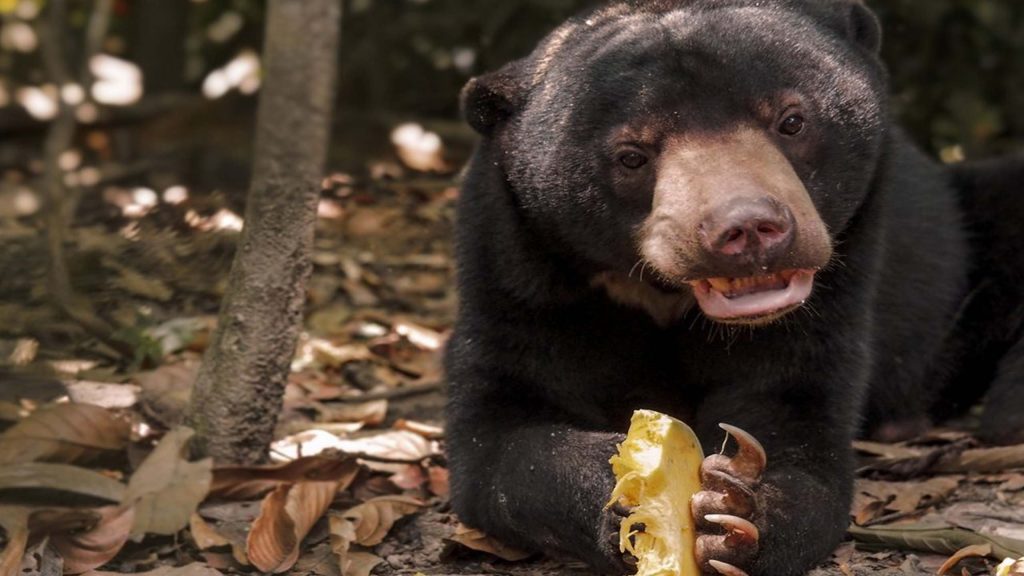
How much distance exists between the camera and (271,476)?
4949 mm

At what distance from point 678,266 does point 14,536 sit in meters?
1.98

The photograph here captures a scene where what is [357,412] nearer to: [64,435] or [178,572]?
[64,435]

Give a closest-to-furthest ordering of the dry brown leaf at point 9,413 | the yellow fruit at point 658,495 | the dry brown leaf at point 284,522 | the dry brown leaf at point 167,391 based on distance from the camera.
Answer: the yellow fruit at point 658,495, the dry brown leaf at point 284,522, the dry brown leaf at point 9,413, the dry brown leaf at point 167,391

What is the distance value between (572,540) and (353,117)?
5686 mm

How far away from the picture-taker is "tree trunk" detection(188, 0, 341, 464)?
497 cm

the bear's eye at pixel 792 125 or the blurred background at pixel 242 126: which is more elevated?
the bear's eye at pixel 792 125

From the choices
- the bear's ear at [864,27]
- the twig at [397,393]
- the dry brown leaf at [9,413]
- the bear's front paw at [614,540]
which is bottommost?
the twig at [397,393]

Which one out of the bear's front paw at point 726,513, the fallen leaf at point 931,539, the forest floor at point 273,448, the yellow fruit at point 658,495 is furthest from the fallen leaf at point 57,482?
the fallen leaf at point 931,539

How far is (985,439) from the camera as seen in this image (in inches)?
217

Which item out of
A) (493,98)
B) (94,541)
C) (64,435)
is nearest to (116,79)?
(64,435)

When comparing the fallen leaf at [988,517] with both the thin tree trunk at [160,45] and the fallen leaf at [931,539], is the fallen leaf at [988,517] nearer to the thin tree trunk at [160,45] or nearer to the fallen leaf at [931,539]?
the fallen leaf at [931,539]

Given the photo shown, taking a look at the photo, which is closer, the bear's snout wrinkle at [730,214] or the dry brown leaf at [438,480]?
the bear's snout wrinkle at [730,214]

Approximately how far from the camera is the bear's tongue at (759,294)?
13.0ft

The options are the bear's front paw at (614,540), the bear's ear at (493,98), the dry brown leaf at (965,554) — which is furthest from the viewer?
the bear's ear at (493,98)
